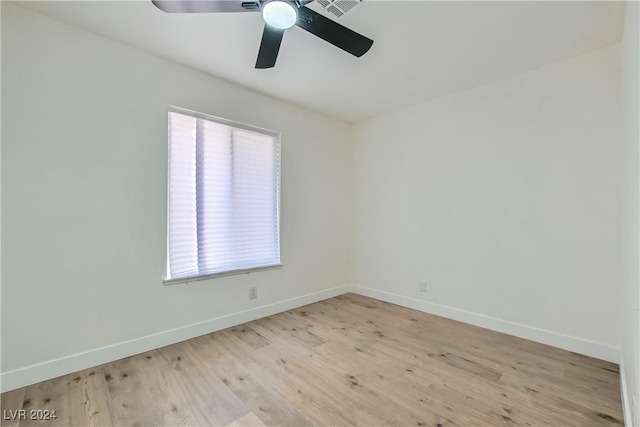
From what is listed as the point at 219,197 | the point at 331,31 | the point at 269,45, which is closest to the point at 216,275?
the point at 219,197

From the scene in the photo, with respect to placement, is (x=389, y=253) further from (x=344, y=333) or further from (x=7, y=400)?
(x=7, y=400)

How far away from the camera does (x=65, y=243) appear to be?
198cm

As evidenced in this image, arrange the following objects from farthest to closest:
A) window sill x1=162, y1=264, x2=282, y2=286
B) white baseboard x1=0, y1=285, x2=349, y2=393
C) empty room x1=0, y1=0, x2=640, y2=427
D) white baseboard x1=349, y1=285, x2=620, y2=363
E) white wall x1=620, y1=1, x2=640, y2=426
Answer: window sill x1=162, y1=264, x2=282, y2=286 < white baseboard x1=349, y1=285, x2=620, y2=363 < white baseboard x1=0, y1=285, x2=349, y2=393 < empty room x1=0, y1=0, x2=640, y2=427 < white wall x1=620, y1=1, x2=640, y2=426

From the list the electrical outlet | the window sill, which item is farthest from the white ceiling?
the electrical outlet

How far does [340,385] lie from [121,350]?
1.74m

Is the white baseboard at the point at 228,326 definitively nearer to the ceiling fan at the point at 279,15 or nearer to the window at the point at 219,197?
the window at the point at 219,197

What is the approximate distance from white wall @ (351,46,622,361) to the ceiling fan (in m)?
1.76

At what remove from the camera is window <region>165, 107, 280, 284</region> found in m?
2.50

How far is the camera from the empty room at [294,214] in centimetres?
172

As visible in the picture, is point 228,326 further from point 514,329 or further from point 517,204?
point 517,204

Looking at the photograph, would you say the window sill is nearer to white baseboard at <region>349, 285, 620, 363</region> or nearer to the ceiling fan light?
white baseboard at <region>349, 285, 620, 363</region>

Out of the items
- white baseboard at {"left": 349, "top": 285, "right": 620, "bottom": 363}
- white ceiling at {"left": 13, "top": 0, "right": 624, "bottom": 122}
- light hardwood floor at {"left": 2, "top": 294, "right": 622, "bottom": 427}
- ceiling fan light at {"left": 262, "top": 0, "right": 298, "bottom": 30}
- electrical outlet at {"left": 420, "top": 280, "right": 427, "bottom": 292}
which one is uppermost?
white ceiling at {"left": 13, "top": 0, "right": 624, "bottom": 122}

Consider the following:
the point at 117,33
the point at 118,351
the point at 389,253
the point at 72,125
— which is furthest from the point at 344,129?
the point at 118,351

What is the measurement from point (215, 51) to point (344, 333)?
2.78 meters
